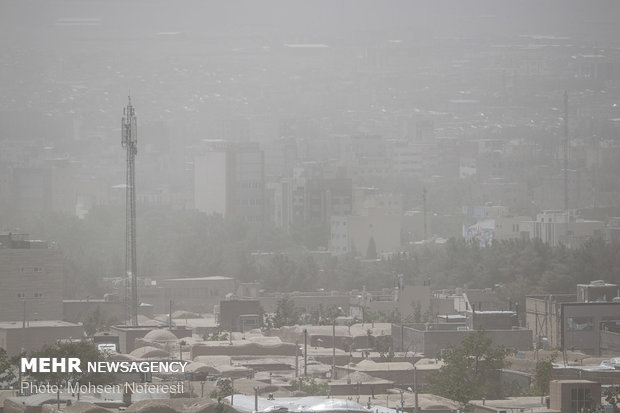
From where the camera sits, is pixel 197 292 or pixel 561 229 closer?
pixel 197 292

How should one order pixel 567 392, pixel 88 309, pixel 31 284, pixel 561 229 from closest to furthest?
1. pixel 567 392
2. pixel 31 284
3. pixel 88 309
4. pixel 561 229

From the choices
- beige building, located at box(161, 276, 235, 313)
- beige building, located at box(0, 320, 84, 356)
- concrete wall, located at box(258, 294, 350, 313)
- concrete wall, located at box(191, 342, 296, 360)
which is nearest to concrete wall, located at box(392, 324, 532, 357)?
concrete wall, located at box(191, 342, 296, 360)

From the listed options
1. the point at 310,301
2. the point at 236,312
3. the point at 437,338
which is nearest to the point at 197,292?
the point at 310,301

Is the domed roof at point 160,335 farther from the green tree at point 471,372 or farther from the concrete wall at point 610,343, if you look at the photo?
the green tree at point 471,372

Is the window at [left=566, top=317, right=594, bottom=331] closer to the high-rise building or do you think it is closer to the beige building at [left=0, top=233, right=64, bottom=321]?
the beige building at [left=0, top=233, right=64, bottom=321]

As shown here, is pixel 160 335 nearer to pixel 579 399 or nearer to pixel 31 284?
pixel 31 284

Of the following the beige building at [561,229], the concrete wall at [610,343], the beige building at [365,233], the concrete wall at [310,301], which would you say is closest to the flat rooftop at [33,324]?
the concrete wall at [610,343]
